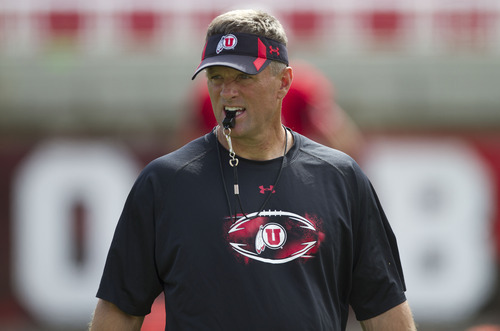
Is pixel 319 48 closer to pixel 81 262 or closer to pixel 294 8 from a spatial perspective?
pixel 294 8

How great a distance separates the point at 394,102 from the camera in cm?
737

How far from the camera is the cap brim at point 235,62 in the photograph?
274 cm

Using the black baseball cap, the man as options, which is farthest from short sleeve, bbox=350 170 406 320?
the black baseball cap

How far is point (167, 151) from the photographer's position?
→ 7270 mm

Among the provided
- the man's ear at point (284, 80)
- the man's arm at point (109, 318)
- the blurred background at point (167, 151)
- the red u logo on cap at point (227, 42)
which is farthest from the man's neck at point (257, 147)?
the blurred background at point (167, 151)

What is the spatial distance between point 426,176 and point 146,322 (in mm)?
3571

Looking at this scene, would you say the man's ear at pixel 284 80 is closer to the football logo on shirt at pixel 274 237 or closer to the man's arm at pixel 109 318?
the football logo on shirt at pixel 274 237

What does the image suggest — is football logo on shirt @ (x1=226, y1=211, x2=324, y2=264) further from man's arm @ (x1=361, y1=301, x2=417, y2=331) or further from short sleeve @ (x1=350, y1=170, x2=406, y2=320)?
man's arm @ (x1=361, y1=301, x2=417, y2=331)

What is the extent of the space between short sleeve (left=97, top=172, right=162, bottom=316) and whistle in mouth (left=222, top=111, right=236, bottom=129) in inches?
11.6

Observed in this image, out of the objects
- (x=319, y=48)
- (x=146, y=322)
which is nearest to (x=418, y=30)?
(x=319, y=48)

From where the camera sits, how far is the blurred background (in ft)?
23.4

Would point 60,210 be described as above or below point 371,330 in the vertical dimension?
below

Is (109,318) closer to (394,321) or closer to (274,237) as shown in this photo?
(274,237)

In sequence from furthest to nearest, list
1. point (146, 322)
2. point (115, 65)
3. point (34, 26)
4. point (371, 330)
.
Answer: point (34, 26) < point (115, 65) < point (146, 322) < point (371, 330)
